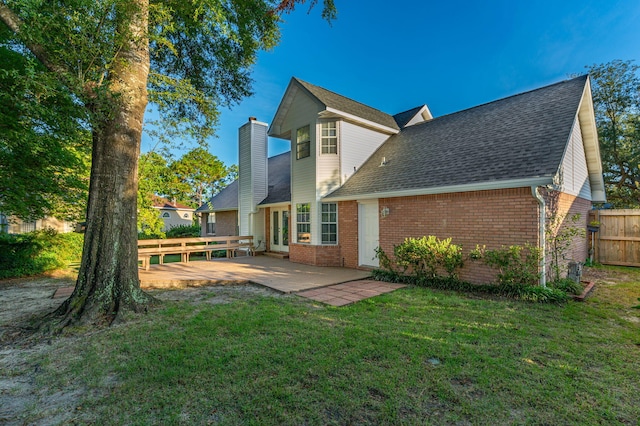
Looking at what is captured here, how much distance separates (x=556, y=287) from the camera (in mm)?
6332

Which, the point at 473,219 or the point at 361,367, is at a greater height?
the point at 473,219

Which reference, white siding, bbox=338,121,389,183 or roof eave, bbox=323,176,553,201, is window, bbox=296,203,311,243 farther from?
roof eave, bbox=323,176,553,201

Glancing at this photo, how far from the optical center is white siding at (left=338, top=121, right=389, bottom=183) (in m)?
11.2

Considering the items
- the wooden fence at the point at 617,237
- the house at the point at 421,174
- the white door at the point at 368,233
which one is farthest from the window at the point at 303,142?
the wooden fence at the point at 617,237

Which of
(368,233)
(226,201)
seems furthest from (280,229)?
(226,201)

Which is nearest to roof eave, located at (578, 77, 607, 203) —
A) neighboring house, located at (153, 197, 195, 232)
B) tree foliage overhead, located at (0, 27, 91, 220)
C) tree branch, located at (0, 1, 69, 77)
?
tree branch, located at (0, 1, 69, 77)

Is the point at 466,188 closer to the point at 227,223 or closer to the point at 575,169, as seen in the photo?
the point at 575,169

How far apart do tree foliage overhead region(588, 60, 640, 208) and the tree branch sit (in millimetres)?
24177

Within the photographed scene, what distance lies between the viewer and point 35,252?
389 inches

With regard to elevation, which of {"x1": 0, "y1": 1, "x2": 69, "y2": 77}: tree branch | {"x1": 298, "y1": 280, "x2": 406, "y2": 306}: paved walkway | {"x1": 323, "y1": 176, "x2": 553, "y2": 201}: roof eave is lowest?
{"x1": 298, "y1": 280, "x2": 406, "y2": 306}: paved walkway

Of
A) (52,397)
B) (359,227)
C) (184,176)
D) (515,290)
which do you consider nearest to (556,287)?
(515,290)

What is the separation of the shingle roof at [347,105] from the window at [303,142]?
4.33 feet

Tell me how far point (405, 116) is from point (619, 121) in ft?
44.7

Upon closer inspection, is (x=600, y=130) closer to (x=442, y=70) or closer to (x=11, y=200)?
(x=442, y=70)
